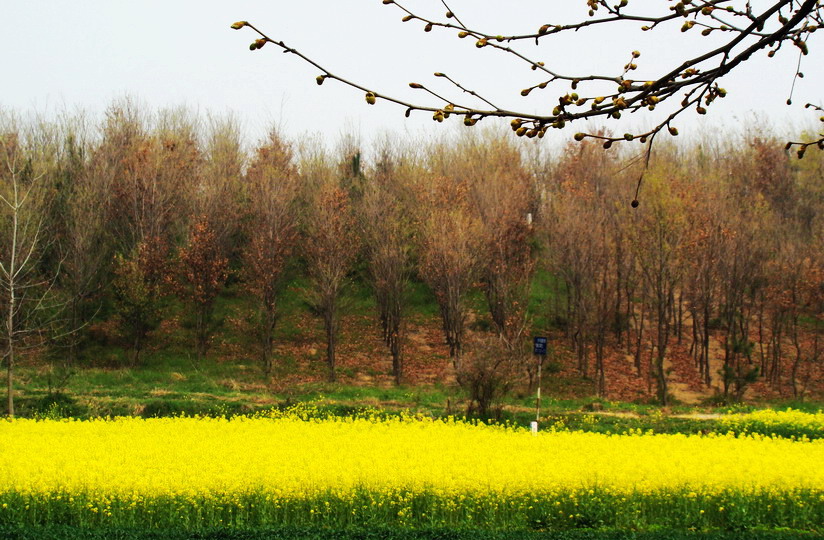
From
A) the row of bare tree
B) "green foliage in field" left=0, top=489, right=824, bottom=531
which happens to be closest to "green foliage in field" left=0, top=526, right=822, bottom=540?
"green foliage in field" left=0, top=489, right=824, bottom=531

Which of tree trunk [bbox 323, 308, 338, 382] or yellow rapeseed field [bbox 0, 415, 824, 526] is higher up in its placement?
tree trunk [bbox 323, 308, 338, 382]

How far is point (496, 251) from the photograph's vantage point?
34.9 meters

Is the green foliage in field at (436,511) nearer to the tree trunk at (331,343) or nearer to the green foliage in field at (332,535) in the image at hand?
the green foliage in field at (332,535)

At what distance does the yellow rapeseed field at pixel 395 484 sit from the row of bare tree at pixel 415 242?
1480 cm

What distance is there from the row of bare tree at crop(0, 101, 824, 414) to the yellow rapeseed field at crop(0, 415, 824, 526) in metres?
14.8

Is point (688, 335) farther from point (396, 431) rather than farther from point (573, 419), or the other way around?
point (396, 431)

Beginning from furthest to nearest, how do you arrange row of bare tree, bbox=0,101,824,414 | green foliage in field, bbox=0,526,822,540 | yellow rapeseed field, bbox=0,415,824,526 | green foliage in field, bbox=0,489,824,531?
row of bare tree, bbox=0,101,824,414
yellow rapeseed field, bbox=0,415,824,526
green foliage in field, bbox=0,489,824,531
green foliage in field, bbox=0,526,822,540

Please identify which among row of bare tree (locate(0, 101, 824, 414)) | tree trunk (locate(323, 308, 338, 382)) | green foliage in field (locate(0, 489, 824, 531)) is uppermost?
row of bare tree (locate(0, 101, 824, 414))

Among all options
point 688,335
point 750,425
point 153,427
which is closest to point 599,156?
point 688,335

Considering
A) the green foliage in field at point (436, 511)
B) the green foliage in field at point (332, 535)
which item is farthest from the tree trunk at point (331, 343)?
the green foliage in field at point (332, 535)

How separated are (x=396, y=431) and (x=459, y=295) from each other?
51.7 feet

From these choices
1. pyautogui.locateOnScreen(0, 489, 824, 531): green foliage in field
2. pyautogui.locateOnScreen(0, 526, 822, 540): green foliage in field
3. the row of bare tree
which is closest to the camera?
pyautogui.locateOnScreen(0, 526, 822, 540): green foliage in field

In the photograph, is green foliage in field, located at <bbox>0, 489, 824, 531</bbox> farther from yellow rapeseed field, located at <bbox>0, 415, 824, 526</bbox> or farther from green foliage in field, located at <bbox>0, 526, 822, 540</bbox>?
green foliage in field, located at <bbox>0, 526, 822, 540</bbox>

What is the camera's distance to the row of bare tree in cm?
3269
